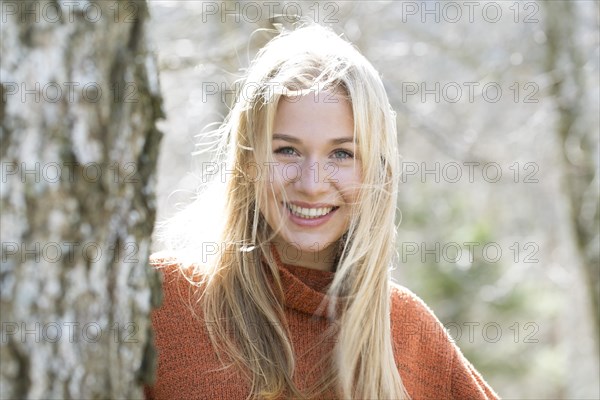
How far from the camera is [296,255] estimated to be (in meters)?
2.67

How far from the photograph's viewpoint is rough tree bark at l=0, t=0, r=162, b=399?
4.46 feet

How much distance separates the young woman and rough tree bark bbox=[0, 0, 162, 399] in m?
0.88

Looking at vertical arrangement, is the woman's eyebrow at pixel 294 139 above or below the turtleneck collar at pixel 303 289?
above

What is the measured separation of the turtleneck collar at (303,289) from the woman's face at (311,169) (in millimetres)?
89

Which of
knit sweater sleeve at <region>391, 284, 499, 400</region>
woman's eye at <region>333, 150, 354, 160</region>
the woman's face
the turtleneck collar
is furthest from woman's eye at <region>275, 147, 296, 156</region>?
knit sweater sleeve at <region>391, 284, 499, 400</region>

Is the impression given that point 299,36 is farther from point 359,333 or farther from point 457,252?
point 457,252

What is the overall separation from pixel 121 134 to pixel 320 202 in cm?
108

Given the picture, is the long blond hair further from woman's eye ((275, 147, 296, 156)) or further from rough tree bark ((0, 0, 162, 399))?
rough tree bark ((0, 0, 162, 399))

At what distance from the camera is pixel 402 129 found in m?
6.83

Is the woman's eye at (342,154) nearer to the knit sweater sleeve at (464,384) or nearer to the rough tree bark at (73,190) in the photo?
the knit sweater sleeve at (464,384)

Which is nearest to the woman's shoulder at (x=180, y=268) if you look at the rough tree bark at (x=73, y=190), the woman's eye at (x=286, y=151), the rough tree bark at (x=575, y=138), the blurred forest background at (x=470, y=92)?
the woman's eye at (x=286, y=151)

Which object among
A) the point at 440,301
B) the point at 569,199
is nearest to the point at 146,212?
the point at 569,199

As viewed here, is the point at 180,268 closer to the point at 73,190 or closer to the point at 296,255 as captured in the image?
the point at 296,255

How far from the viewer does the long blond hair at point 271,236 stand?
250 centimetres
